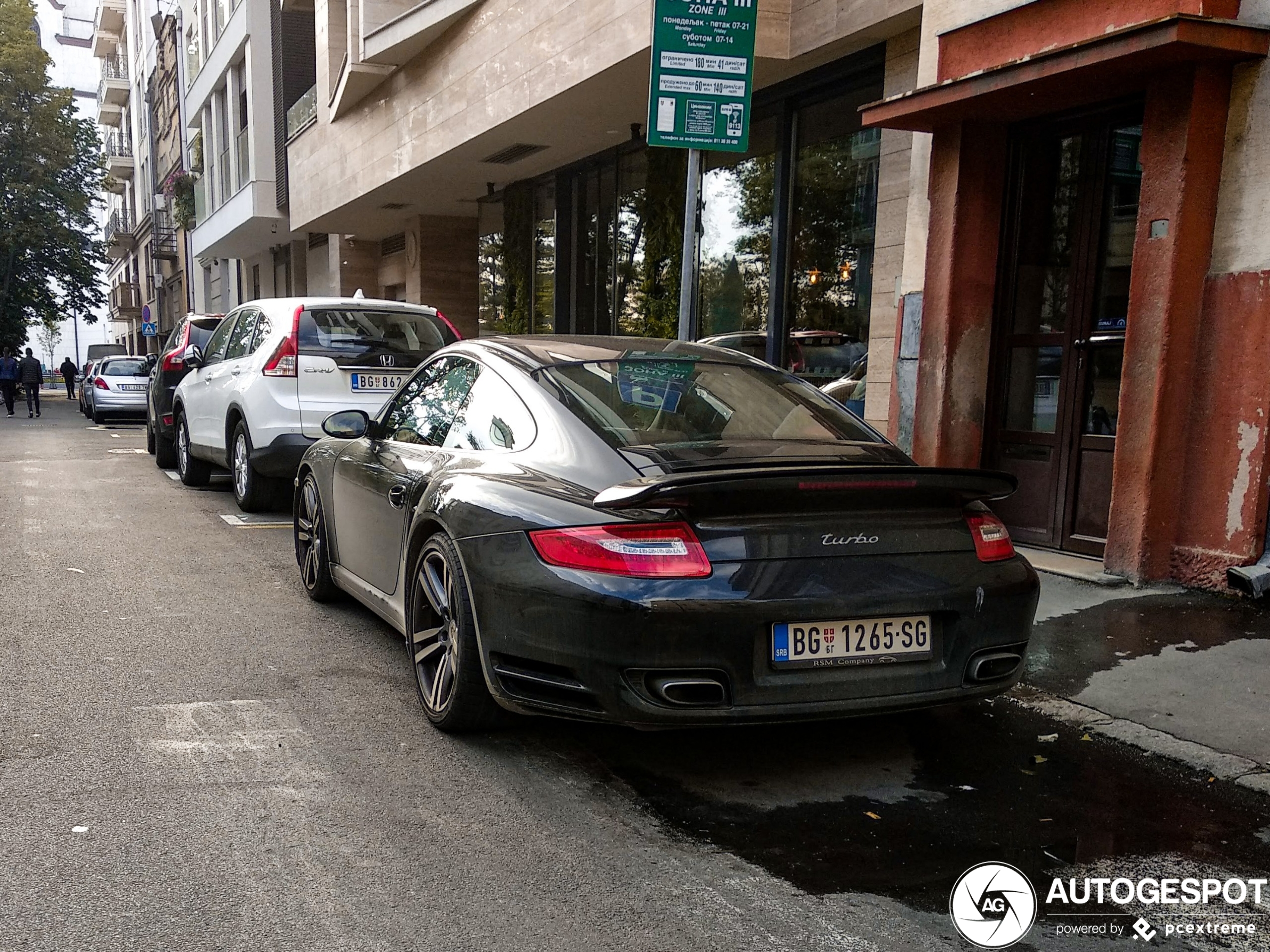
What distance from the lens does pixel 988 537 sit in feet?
12.1

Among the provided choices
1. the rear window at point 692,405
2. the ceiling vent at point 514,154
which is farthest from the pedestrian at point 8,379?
the rear window at point 692,405

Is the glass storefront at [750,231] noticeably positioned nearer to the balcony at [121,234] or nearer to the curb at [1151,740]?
the curb at [1151,740]

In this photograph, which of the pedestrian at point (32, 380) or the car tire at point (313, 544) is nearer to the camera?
the car tire at point (313, 544)

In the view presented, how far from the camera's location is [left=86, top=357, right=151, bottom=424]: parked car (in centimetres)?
2431

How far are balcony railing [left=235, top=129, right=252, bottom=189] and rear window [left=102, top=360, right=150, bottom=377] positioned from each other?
506 centimetres

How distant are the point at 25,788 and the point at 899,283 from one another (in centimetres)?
691

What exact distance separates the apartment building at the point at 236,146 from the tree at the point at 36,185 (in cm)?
880

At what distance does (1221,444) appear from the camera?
6.00 metres

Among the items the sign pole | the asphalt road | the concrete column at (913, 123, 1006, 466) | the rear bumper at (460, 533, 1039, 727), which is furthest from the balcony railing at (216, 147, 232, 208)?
the rear bumper at (460, 533, 1039, 727)

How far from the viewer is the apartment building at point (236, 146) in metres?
26.2

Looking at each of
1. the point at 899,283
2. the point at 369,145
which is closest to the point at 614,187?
the point at 369,145

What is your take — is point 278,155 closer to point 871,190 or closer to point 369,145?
point 369,145

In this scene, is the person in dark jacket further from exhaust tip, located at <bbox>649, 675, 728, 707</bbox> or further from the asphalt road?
exhaust tip, located at <bbox>649, 675, 728, 707</bbox>

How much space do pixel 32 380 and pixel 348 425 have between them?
2764cm
